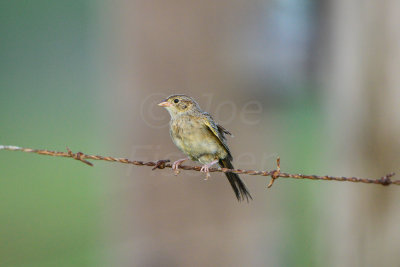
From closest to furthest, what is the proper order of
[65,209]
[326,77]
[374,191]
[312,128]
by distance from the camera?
1. [374,191]
2. [326,77]
3. [312,128]
4. [65,209]

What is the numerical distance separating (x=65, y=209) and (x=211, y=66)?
6762 millimetres

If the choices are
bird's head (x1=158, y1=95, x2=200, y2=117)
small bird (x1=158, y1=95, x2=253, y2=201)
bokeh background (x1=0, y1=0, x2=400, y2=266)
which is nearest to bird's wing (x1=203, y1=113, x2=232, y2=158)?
small bird (x1=158, y1=95, x2=253, y2=201)

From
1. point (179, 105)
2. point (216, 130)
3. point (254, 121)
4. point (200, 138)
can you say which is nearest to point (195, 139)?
point (200, 138)

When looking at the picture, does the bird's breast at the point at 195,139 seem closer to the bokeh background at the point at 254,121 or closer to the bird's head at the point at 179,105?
the bird's head at the point at 179,105

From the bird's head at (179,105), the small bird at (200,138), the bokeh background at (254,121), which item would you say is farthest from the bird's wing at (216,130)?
the bokeh background at (254,121)

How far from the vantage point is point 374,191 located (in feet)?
13.3

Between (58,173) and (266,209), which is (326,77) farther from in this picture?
(58,173)

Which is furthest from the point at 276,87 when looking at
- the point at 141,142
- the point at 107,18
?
the point at 107,18

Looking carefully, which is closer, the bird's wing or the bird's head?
the bird's wing

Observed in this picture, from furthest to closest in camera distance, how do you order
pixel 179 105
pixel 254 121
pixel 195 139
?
pixel 254 121, pixel 179 105, pixel 195 139

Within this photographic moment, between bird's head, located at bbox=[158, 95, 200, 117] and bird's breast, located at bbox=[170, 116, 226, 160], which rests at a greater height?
bird's head, located at bbox=[158, 95, 200, 117]

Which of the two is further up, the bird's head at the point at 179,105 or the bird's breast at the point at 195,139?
the bird's head at the point at 179,105

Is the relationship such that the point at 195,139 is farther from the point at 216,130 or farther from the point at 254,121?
the point at 254,121

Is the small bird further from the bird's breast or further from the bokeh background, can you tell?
the bokeh background
